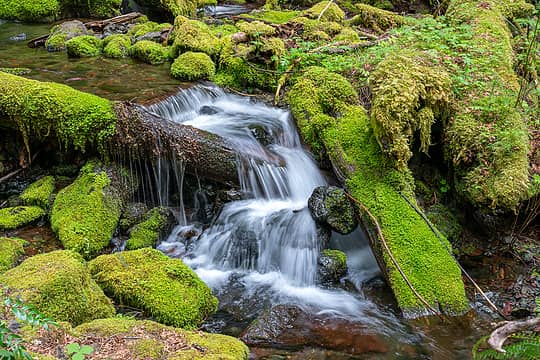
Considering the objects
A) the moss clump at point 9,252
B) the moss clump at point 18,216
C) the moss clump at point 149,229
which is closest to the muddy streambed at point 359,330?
the moss clump at point 18,216

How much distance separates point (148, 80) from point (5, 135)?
307cm

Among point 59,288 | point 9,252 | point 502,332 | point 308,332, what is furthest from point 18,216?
point 502,332

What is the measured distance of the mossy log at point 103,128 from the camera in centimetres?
633

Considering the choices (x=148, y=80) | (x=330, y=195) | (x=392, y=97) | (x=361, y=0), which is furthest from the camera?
(x=361, y=0)

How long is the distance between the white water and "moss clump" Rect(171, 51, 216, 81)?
6.35 ft

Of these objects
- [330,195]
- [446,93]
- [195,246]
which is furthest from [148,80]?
[446,93]

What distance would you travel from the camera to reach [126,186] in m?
6.41

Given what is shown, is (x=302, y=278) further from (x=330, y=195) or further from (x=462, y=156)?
(x=462, y=156)

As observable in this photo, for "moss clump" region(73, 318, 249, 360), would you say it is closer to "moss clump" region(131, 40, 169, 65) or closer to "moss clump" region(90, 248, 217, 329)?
"moss clump" region(90, 248, 217, 329)

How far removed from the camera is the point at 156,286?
4.46 m

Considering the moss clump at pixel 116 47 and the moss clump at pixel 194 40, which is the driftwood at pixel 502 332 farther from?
the moss clump at pixel 116 47

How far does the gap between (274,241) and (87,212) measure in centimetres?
241

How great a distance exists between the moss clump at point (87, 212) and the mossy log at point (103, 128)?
0.48 m

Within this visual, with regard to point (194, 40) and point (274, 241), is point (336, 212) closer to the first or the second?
point (274, 241)
